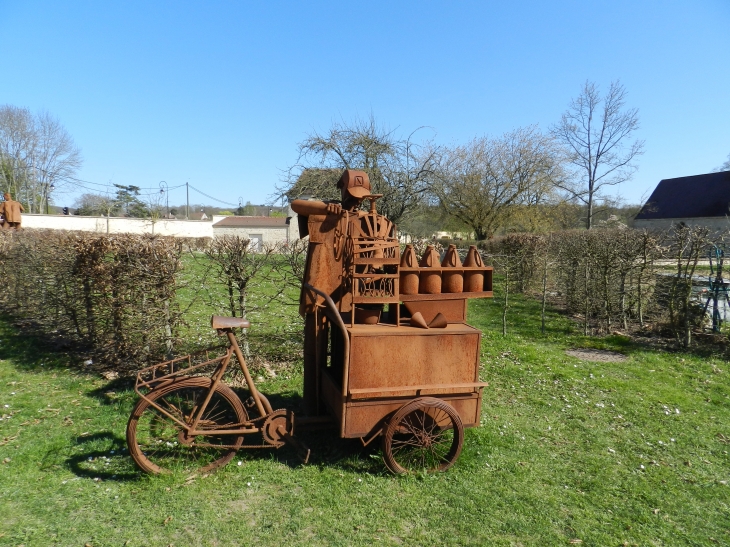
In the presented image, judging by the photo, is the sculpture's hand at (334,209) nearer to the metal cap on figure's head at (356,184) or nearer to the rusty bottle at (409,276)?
the metal cap on figure's head at (356,184)

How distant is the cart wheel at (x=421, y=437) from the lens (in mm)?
3711

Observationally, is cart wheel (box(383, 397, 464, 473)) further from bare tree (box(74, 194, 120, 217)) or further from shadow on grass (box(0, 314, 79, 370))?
bare tree (box(74, 194, 120, 217))

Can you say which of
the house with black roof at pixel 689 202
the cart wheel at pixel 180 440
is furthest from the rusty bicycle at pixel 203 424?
the house with black roof at pixel 689 202

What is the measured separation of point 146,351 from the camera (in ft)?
18.8

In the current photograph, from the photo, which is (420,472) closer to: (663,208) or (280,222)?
(280,222)

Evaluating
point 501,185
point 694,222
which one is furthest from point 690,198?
point 501,185

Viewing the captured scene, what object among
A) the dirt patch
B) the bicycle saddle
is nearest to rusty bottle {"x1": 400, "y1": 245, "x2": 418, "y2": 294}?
the bicycle saddle

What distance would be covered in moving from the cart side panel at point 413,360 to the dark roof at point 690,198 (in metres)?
40.2

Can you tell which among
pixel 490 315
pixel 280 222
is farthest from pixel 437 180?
pixel 280 222

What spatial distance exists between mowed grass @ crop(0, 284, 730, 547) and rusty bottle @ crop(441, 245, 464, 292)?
1.63m

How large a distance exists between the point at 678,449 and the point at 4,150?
49.7 metres

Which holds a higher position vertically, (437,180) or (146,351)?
(437,180)

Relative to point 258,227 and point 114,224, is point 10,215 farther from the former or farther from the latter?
point 258,227

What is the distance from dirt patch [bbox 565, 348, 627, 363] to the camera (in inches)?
305
